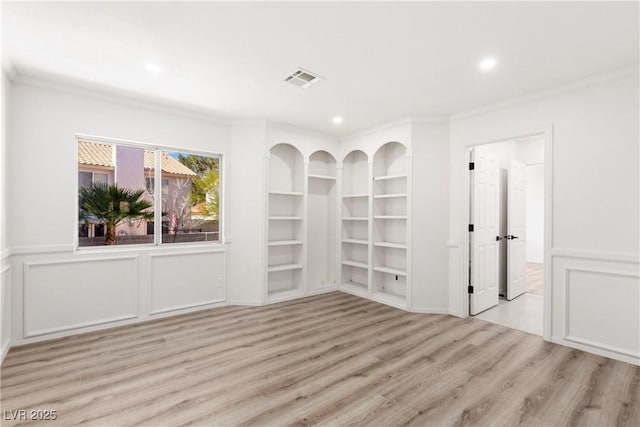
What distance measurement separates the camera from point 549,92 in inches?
131

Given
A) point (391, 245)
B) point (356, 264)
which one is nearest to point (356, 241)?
point (356, 264)

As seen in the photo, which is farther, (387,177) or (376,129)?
(376,129)

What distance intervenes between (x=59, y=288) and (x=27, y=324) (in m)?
0.41

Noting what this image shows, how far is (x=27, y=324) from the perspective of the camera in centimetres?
317

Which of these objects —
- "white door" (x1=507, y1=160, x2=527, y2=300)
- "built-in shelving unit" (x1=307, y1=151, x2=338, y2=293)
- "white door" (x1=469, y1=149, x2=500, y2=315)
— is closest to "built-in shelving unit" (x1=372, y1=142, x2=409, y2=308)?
"built-in shelving unit" (x1=307, y1=151, x2=338, y2=293)

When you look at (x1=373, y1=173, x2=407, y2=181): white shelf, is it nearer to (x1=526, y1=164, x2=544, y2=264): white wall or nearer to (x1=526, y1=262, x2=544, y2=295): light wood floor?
(x1=526, y1=262, x2=544, y2=295): light wood floor

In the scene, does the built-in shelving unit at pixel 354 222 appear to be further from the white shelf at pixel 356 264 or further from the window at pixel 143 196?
the window at pixel 143 196

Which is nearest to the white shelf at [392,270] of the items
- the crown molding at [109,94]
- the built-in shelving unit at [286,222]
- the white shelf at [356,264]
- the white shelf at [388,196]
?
the white shelf at [356,264]

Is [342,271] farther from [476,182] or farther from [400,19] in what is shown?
[400,19]

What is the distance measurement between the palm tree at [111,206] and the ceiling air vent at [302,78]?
2.40 m

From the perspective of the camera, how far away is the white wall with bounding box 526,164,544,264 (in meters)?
8.23

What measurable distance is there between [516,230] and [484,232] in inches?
44.1

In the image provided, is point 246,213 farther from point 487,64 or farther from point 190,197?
point 487,64

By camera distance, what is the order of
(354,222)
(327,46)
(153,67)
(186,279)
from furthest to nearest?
(354,222) → (186,279) → (153,67) → (327,46)
